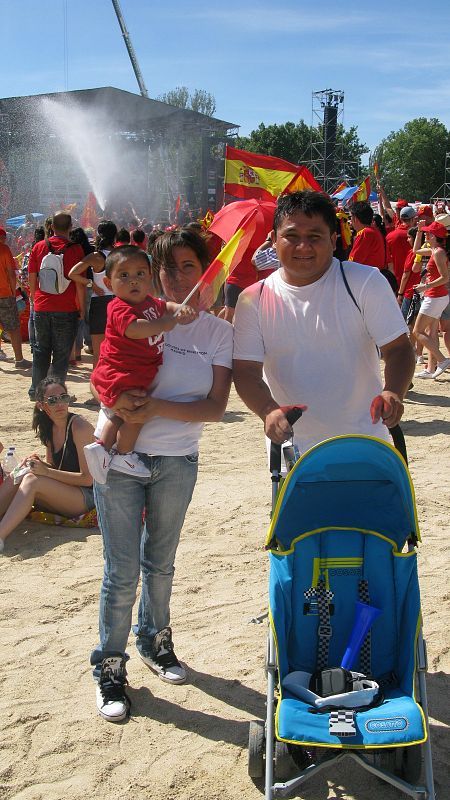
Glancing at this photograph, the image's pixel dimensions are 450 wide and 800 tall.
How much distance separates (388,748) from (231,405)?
7209 millimetres

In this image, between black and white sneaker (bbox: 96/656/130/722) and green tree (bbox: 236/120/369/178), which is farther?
green tree (bbox: 236/120/369/178)

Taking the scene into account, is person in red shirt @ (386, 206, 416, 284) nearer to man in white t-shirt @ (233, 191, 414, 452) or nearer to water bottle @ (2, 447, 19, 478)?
water bottle @ (2, 447, 19, 478)

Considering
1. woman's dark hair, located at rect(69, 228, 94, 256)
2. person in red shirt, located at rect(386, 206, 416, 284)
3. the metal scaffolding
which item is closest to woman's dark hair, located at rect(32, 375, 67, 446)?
woman's dark hair, located at rect(69, 228, 94, 256)

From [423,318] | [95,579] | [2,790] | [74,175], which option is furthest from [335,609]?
[74,175]

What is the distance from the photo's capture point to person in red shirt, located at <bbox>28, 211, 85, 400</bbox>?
8.68 meters

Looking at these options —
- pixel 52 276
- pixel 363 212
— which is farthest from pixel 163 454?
pixel 363 212

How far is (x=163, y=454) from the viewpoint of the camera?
3.24 metres

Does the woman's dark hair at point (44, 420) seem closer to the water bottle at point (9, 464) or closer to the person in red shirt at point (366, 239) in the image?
the water bottle at point (9, 464)

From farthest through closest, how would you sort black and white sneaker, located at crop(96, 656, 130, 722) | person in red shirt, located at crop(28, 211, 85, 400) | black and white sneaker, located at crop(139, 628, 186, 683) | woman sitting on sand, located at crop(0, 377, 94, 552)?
person in red shirt, located at crop(28, 211, 85, 400) → woman sitting on sand, located at crop(0, 377, 94, 552) → black and white sneaker, located at crop(139, 628, 186, 683) → black and white sneaker, located at crop(96, 656, 130, 722)

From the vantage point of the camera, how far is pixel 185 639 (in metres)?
4.05

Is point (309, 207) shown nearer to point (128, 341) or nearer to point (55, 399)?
point (128, 341)

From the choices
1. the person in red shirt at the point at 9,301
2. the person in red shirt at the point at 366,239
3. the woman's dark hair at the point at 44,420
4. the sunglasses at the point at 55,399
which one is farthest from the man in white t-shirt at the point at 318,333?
the person in red shirt at the point at 9,301

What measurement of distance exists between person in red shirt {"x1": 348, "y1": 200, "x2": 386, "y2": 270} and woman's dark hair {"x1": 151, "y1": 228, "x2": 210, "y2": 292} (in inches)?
242

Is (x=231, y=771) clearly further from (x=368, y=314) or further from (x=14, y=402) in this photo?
(x=14, y=402)
